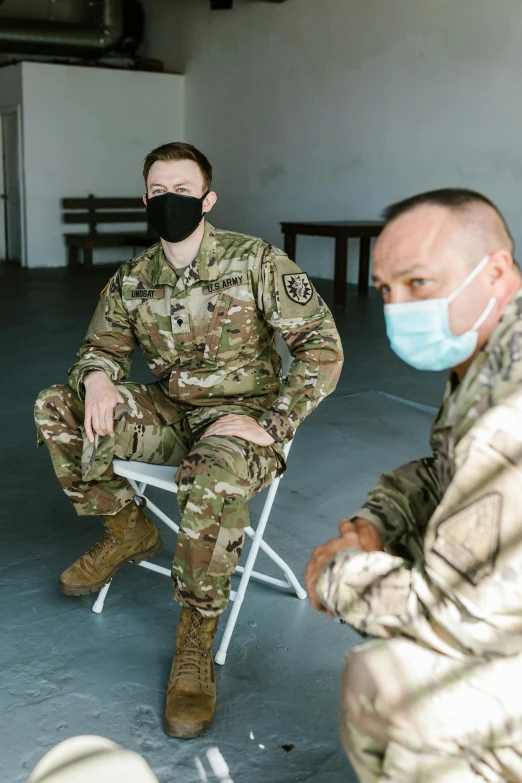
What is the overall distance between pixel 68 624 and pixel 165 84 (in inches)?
434

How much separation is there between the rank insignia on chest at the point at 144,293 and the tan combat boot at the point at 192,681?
3.06 feet

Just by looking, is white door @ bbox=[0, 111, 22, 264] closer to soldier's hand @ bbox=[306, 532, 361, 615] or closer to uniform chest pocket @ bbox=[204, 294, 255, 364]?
uniform chest pocket @ bbox=[204, 294, 255, 364]

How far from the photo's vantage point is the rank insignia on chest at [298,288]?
7.48ft

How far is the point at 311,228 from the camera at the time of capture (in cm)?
830

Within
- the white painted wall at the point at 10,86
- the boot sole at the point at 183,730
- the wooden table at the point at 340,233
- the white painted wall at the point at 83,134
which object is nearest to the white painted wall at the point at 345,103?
the white painted wall at the point at 83,134

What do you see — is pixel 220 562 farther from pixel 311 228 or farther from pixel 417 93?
pixel 417 93

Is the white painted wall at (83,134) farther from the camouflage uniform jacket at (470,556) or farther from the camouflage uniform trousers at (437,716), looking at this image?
the camouflage uniform trousers at (437,716)

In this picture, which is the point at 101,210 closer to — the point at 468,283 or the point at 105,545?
the point at 105,545

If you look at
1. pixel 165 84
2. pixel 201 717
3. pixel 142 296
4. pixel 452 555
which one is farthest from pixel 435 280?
pixel 165 84

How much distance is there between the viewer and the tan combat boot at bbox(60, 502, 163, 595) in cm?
239

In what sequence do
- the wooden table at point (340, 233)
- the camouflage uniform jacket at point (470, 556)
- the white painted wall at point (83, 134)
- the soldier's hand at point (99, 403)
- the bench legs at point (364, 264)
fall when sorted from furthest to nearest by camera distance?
the white painted wall at point (83, 134) < the bench legs at point (364, 264) < the wooden table at point (340, 233) < the soldier's hand at point (99, 403) < the camouflage uniform jacket at point (470, 556)

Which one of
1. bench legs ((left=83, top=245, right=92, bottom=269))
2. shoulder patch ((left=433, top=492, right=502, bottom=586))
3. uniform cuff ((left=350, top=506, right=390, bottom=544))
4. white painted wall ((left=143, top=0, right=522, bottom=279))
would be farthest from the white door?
shoulder patch ((left=433, top=492, right=502, bottom=586))

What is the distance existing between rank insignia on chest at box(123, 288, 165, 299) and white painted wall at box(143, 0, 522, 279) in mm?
5970

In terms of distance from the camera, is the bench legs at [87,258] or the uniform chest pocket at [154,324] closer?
the uniform chest pocket at [154,324]
